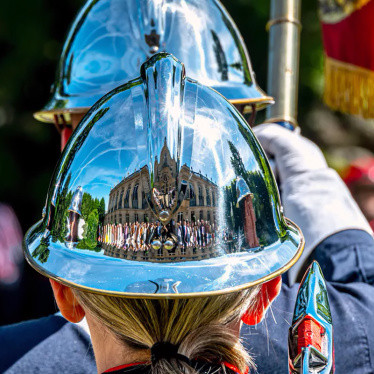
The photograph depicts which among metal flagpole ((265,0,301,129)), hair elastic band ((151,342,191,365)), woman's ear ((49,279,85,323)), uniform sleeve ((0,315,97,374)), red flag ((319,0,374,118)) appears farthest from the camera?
red flag ((319,0,374,118))

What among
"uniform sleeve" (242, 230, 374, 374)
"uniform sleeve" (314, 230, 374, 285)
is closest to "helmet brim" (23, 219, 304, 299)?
"uniform sleeve" (242, 230, 374, 374)

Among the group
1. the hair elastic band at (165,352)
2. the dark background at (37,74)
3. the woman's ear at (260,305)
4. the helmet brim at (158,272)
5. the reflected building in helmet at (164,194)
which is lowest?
the dark background at (37,74)

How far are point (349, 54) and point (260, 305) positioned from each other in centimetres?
210

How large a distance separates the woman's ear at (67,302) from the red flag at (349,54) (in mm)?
2189

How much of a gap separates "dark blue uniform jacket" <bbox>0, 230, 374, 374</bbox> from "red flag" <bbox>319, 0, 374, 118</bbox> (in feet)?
5.24

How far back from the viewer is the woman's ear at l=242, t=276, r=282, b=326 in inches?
43.6

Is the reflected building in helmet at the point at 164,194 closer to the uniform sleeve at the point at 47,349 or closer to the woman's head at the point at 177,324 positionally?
the woman's head at the point at 177,324

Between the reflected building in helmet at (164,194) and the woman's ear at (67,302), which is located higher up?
the reflected building in helmet at (164,194)

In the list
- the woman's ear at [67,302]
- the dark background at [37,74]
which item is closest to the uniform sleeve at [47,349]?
the woman's ear at [67,302]

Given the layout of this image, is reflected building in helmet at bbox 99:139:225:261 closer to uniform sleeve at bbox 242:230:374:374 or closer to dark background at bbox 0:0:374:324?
uniform sleeve at bbox 242:230:374:374

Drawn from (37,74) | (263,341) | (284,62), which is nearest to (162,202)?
(263,341)

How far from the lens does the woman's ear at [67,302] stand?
1067mm

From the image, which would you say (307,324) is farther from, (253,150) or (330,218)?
(330,218)

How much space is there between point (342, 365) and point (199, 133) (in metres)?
0.76
